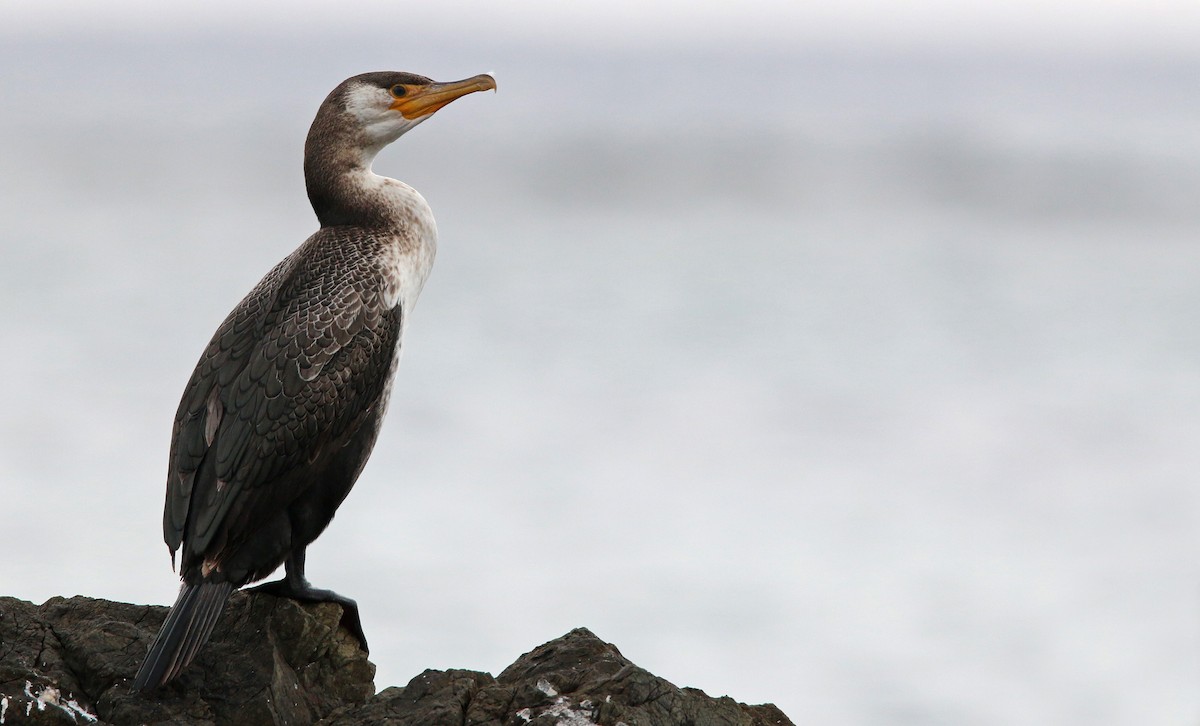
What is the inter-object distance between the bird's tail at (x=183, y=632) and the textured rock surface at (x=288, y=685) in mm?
106

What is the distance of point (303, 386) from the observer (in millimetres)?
5504

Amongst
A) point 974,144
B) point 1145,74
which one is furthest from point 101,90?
point 1145,74

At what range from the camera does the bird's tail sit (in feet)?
15.7

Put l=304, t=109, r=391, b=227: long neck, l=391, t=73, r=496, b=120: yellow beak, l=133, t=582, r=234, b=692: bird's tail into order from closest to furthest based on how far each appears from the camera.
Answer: l=133, t=582, r=234, b=692: bird's tail
l=304, t=109, r=391, b=227: long neck
l=391, t=73, r=496, b=120: yellow beak

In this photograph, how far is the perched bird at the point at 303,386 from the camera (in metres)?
5.34

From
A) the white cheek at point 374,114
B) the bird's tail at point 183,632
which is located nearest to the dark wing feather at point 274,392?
the bird's tail at point 183,632

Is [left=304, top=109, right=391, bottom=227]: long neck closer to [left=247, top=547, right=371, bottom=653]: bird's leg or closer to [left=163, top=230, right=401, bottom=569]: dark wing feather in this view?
[left=163, top=230, right=401, bottom=569]: dark wing feather

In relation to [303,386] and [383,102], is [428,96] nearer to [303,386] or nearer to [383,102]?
[383,102]

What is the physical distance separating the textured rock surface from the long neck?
1.66m

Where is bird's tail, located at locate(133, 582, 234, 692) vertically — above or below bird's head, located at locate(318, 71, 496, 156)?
below

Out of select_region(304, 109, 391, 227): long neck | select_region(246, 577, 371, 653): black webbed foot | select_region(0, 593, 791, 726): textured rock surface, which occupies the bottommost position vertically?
select_region(0, 593, 791, 726): textured rock surface

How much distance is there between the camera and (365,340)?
5711 millimetres

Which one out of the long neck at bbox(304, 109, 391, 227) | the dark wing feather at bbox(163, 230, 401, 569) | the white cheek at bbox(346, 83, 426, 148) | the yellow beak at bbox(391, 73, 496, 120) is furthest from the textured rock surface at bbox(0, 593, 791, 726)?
the yellow beak at bbox(391, 73, 496, 120)

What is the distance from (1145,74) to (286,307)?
104 metres
